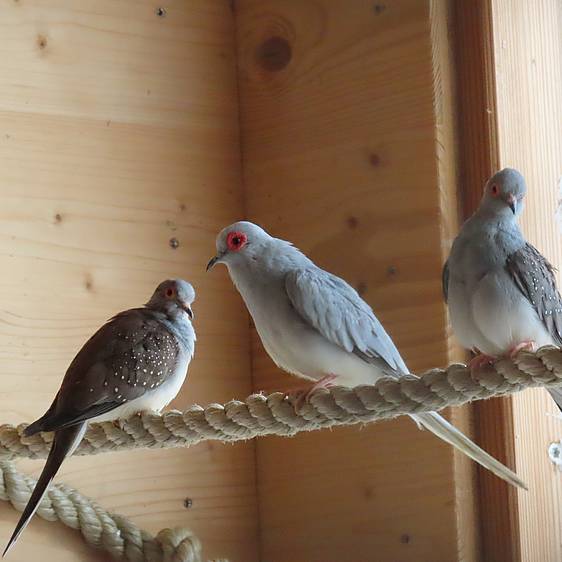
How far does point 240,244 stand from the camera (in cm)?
205

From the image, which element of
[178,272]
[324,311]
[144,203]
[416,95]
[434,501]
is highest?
[416,95]

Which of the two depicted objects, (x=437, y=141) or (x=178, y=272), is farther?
(x=178, y=272)

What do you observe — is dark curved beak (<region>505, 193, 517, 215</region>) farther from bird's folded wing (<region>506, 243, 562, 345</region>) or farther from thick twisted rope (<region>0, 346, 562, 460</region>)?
thick twisted rope (<region>0, 346, 562, 460</region>)

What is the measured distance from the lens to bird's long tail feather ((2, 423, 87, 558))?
5.76ft

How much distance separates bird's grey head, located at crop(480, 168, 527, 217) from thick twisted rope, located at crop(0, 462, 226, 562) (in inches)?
41.2

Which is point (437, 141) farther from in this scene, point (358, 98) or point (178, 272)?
point (178, 272)

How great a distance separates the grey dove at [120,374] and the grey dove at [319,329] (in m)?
0.19

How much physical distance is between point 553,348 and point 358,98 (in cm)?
114

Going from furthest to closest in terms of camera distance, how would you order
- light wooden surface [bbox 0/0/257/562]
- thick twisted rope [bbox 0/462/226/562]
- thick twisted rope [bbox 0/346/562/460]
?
light wooden surface [bbox 0/0/257/562] < thick twisted rope [bbox 0/462/226/562] < thick twisted rope [bbox 0/346/562/460]

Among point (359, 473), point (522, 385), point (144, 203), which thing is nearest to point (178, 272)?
point (144, 203)

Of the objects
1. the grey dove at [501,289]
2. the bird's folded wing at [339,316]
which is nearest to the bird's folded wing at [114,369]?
the bird's folded wing at [339,316]

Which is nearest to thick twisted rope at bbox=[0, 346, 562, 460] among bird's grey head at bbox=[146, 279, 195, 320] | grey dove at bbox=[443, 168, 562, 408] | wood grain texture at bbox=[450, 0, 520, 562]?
grey dove at bbox=[443, 168, 562, 408]

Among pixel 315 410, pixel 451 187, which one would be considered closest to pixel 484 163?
pixel 451 187

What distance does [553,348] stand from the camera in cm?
148
